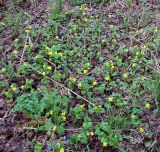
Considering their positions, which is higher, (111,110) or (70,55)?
(70,55)

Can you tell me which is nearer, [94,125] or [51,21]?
[94,125]

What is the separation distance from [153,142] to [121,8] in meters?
2.55

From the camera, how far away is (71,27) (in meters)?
4.13

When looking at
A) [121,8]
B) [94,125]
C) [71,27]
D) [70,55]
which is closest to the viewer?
[94,125]

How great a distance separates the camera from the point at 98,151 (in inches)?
101

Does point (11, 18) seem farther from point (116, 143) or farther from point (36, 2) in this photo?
point (116, 143)

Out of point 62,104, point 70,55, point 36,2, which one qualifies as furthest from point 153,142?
point 36,2

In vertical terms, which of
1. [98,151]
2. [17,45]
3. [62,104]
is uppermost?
[17,45]

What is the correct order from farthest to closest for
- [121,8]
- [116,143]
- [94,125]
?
[121,8], [94,125], [116,143]

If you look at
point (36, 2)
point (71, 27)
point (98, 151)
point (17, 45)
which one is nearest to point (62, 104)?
point (98, 151)

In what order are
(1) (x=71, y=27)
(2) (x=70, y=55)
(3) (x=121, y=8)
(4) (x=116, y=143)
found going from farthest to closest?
(3) (x=121, y=8) → (1) (x=71, y=27) → (2) (x=70, y=55) → (4) (x=116, y=143)

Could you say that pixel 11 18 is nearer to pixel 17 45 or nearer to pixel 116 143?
pixel 17 45

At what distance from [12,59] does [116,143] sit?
1.81 meters

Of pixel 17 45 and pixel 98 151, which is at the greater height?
pixel 17 45
